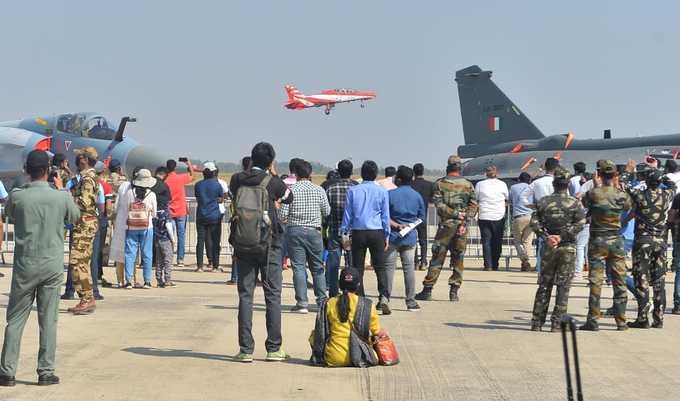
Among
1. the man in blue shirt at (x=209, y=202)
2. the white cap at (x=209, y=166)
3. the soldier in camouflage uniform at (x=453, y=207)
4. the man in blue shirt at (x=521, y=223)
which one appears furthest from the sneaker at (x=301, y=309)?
the man in blue shirt at (x=521, y=223)

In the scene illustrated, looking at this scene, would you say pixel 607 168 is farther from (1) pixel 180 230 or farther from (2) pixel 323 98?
(2) pixel 323 98

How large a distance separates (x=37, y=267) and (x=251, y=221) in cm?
177

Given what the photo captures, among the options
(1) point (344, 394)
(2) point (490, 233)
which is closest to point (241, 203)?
(1) point (344, 394)

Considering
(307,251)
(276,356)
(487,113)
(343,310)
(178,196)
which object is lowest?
(276,356)

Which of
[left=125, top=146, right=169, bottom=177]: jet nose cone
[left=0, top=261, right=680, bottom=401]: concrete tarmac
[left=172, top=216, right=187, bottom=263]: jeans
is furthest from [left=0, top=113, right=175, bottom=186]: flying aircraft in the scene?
[left=0, top=261, right=680, bottom=401]: concrete tarmac

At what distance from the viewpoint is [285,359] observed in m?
9.03

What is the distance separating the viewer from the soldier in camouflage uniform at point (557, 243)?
10820mm

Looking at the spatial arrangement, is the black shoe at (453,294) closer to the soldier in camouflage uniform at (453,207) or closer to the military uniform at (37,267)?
the soldier in camouflage uniform at (453,207)

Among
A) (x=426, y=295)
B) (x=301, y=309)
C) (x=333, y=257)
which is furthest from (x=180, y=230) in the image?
(x=301, y=309)

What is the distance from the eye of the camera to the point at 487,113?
44.5m

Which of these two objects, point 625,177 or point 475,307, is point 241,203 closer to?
point 475,307

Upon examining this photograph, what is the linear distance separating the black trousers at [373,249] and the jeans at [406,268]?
10 cm

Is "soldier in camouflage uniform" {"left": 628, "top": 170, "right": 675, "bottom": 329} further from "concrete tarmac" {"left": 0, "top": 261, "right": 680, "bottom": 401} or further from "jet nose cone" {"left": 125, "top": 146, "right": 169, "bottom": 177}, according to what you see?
"jet nose cone" {"left": 125, "top": 146, "right": 169, "bottom": 177}

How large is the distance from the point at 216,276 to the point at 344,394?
9.93m
